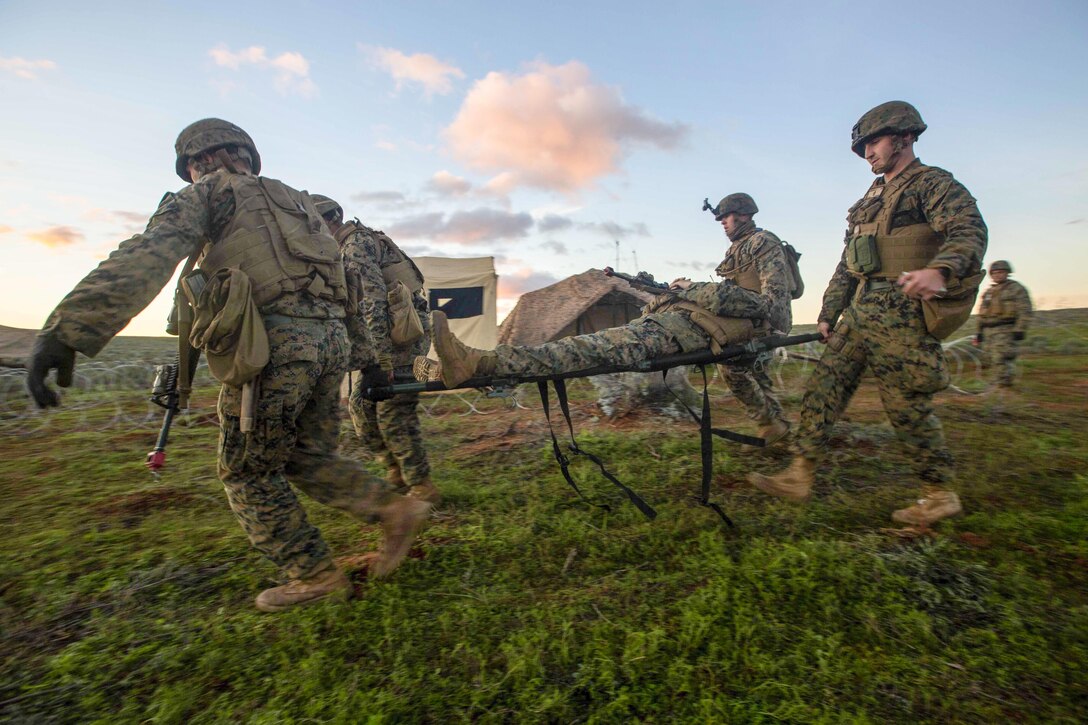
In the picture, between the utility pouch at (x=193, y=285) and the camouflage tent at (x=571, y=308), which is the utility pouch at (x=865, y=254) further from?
the camouflage tent at (x=571, y=308)

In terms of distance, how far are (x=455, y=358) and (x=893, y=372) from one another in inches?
107

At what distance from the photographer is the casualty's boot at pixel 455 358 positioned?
9.69 feet

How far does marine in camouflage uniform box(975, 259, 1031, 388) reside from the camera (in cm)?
720

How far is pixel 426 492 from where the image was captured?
13.1ft

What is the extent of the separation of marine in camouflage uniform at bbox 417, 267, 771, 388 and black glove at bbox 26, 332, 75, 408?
1.57 meters

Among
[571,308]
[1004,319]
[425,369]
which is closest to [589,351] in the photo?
[425,369]

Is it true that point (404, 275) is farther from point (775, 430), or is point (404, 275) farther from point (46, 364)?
point (775, 430)

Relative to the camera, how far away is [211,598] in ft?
8.75

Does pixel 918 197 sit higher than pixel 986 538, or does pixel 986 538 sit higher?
pixel 918 197

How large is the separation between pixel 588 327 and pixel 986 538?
1033 centimetres

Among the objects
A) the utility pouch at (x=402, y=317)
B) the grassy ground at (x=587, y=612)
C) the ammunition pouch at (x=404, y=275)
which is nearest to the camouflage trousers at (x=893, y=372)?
the grassy ground at (x=587, y=612)

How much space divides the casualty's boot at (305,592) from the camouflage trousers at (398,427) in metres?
1.37

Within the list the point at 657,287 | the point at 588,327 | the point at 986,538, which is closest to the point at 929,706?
the point at 986,538

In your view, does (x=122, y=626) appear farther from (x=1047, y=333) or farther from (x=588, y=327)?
(x=1047, y=333)
